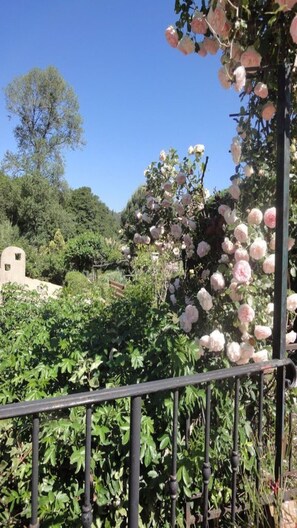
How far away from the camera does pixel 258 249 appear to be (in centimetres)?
Answer: 198

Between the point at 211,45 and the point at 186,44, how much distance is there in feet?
0.39

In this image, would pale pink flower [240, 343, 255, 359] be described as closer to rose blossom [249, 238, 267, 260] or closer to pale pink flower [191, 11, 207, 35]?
rose blossom [249, 238, 267, 260]

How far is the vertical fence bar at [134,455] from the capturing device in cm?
121

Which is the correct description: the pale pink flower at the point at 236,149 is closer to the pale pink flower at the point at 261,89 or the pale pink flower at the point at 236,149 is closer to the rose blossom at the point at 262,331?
the pale pink flower at the point at 261,89

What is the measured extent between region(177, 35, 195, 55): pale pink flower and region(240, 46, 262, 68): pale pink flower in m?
0.29

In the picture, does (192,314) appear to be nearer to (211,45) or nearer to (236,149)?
(236,149)

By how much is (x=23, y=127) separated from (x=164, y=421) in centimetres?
2599

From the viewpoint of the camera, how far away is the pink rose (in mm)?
1883

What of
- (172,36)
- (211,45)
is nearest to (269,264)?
(211,45)

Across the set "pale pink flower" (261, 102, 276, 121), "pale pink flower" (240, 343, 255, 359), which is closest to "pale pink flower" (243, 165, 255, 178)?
"pale pink flower" (261, 102, 276, 121)

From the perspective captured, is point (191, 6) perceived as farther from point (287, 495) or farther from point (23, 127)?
point (23, 127)

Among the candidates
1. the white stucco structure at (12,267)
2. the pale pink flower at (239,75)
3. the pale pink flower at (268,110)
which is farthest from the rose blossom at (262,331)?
the white stucco structure at (12,267)

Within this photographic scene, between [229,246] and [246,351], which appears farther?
[229,246]

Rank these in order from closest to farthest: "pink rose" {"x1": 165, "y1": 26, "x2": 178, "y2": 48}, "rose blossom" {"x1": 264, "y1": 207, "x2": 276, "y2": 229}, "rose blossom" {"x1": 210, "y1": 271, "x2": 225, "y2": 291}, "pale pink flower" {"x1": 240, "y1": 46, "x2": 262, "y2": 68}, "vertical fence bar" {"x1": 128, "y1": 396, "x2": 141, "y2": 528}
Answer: "vertical fence bar" {"x1": 128, "y1": 396, "x2": 141, "y2": 528}
"pale pink flower" {"x1": 240, "y1": 46, "x2": 262, "y2": 68}
"pink rose" {"x1": 165, "y1": 26, "x2": 178, "y2": 48}
"rose blossom" {"x1": 264, "y1": 207, "x2": 276, "y2": 229}
"rose blossom" {"x1": 210, "y1": 271, "x2": 225, "y2": 291}
